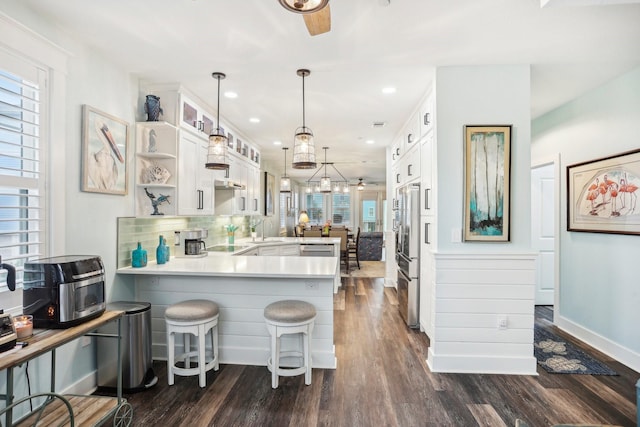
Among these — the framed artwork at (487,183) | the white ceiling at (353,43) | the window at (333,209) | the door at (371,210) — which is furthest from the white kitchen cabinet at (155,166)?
the door at (371,210)

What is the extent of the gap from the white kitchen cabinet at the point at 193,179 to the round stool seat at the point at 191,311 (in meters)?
1.02

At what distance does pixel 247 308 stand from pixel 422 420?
1622 millimetres

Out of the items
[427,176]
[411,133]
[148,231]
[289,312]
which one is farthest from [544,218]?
[148,231]

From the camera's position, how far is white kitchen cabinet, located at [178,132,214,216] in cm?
323

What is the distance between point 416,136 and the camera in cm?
376

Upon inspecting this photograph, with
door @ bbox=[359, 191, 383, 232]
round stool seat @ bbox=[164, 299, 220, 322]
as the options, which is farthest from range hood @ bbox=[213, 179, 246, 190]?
door @ bbox=[359, 191, 383, 232]

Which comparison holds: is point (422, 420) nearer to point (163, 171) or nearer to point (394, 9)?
point (394, 9)

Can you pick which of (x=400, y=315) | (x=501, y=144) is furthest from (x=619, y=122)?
(x=400, y=315)

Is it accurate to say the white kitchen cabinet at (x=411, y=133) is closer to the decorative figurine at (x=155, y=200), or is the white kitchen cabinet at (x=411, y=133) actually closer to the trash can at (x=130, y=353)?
the decorative figurine at (x=155, y=200)

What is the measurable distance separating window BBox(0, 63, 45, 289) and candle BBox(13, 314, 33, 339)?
0.43m

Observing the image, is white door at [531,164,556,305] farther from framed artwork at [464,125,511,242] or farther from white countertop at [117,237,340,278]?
white countertop at [117,237,340,278]

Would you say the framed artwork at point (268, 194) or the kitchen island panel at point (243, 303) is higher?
the framed artwork at point (268, 194)

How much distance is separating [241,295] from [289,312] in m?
0.64

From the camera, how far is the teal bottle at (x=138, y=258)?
2867 mm
